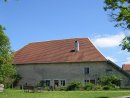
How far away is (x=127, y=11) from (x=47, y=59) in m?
44.7

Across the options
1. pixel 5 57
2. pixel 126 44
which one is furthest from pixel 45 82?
pixel 126 44

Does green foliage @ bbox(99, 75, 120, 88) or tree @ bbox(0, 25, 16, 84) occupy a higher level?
tree @ bbox(0, 25, 16, 84)

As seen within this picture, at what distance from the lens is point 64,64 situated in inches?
2876

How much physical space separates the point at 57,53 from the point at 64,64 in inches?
140

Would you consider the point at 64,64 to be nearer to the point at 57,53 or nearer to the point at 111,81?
the point at 57,53

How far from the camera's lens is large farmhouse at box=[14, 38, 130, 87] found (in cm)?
7000

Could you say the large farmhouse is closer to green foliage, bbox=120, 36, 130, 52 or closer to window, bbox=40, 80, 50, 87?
window, bbox=40, 80, 50, 87

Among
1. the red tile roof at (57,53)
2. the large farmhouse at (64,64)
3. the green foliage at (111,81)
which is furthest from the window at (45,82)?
the green foliage at (111,81)

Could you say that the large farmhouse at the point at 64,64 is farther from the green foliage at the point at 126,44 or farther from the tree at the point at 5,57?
the green foliage at the point at 126,44

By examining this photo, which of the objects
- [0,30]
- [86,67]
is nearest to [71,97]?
[0,30]

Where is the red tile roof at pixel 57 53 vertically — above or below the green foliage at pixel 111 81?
above

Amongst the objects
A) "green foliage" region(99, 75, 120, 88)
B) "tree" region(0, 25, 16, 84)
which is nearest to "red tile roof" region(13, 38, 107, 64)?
"green foliage" region(99, 75, 120, 88)

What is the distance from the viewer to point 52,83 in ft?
243

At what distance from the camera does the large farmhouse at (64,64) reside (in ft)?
230
